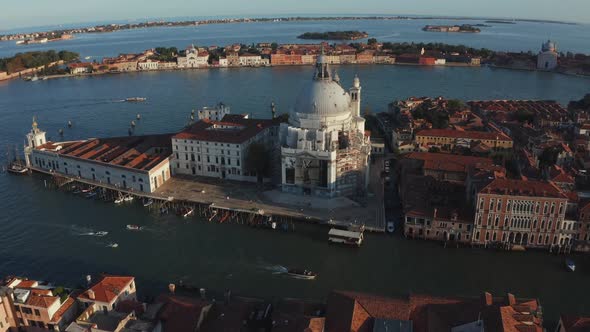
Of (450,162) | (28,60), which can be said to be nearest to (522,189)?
(450,162)

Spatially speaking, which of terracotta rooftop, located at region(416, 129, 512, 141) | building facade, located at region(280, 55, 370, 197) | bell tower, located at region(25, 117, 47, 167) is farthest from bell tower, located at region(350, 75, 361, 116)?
bell tower, located at region(25, 117, 47, 167)

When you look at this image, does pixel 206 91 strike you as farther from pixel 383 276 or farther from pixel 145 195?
pixel 383 276

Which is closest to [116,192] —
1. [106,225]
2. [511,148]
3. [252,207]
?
[106,225]

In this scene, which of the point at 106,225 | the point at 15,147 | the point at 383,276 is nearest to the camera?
the point at 383,276

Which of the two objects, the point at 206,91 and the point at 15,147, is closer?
the point at 15,147

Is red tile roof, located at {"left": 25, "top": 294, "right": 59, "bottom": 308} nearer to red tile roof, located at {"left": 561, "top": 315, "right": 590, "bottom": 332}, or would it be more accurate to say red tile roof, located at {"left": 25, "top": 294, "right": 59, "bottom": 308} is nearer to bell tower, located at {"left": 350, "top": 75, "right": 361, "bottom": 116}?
red tile roof, located at {"left": 561, "top": 315, "right": 590, "bottom": 332}

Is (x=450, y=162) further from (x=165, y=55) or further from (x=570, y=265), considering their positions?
(x=165, y=55)

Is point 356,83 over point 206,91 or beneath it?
over

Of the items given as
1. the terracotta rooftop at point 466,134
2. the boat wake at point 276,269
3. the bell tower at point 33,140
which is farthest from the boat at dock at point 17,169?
the terracotta rooftop at point 466,134
